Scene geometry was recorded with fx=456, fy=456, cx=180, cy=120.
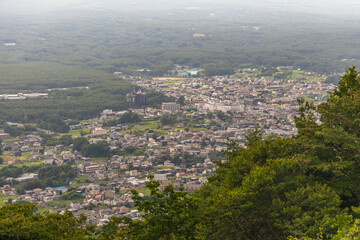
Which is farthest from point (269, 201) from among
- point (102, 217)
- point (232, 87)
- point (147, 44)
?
point (147, 44)

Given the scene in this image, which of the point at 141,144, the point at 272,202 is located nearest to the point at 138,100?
the point at 141,144

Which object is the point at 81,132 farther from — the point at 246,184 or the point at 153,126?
the point at 246,184

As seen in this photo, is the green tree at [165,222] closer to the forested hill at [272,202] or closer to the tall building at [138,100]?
the forested hill at [272,202]

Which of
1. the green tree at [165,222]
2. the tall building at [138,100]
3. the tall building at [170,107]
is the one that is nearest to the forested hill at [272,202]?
the green tree at [165,222]

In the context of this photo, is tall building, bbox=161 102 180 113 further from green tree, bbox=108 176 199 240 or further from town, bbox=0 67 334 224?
green tree, bbox=108 176 199 240

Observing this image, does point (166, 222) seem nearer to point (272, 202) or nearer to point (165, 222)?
point (165, 222)

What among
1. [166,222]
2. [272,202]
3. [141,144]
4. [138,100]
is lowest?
[138,100]

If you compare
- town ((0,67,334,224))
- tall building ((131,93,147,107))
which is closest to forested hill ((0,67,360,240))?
town ((0,67,334,224))
